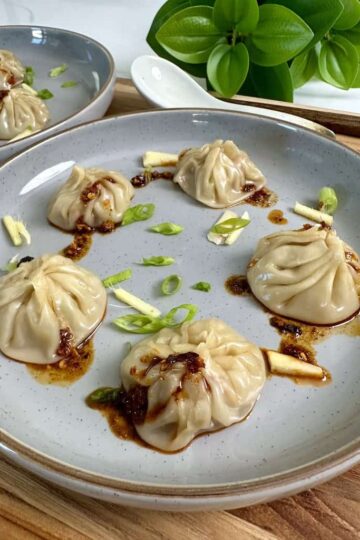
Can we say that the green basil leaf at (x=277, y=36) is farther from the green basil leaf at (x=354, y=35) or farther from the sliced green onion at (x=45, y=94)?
the sliced green onion at (x=45, y=94)

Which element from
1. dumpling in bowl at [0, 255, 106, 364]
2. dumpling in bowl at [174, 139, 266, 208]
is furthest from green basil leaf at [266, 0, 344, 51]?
dumpling in bowl at [0, 255, 106, 364]

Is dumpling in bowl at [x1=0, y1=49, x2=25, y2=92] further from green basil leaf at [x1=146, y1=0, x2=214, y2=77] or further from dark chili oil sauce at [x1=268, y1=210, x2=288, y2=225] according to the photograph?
dark chili oil sauce at [x1=268, y1=210, x2=288, y2=225]

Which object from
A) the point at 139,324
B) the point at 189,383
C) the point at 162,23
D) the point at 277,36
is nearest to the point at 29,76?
the point at 162,23

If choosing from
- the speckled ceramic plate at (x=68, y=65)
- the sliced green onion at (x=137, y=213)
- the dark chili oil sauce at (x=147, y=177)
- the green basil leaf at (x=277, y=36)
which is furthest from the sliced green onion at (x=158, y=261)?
the green basil leaf at (x=277, y=36)

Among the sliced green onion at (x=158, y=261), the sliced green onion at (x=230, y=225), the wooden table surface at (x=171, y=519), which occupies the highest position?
the sliced green onion at (x=230, y=225)

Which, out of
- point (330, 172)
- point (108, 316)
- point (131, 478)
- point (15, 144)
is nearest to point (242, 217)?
point (330, 172)
